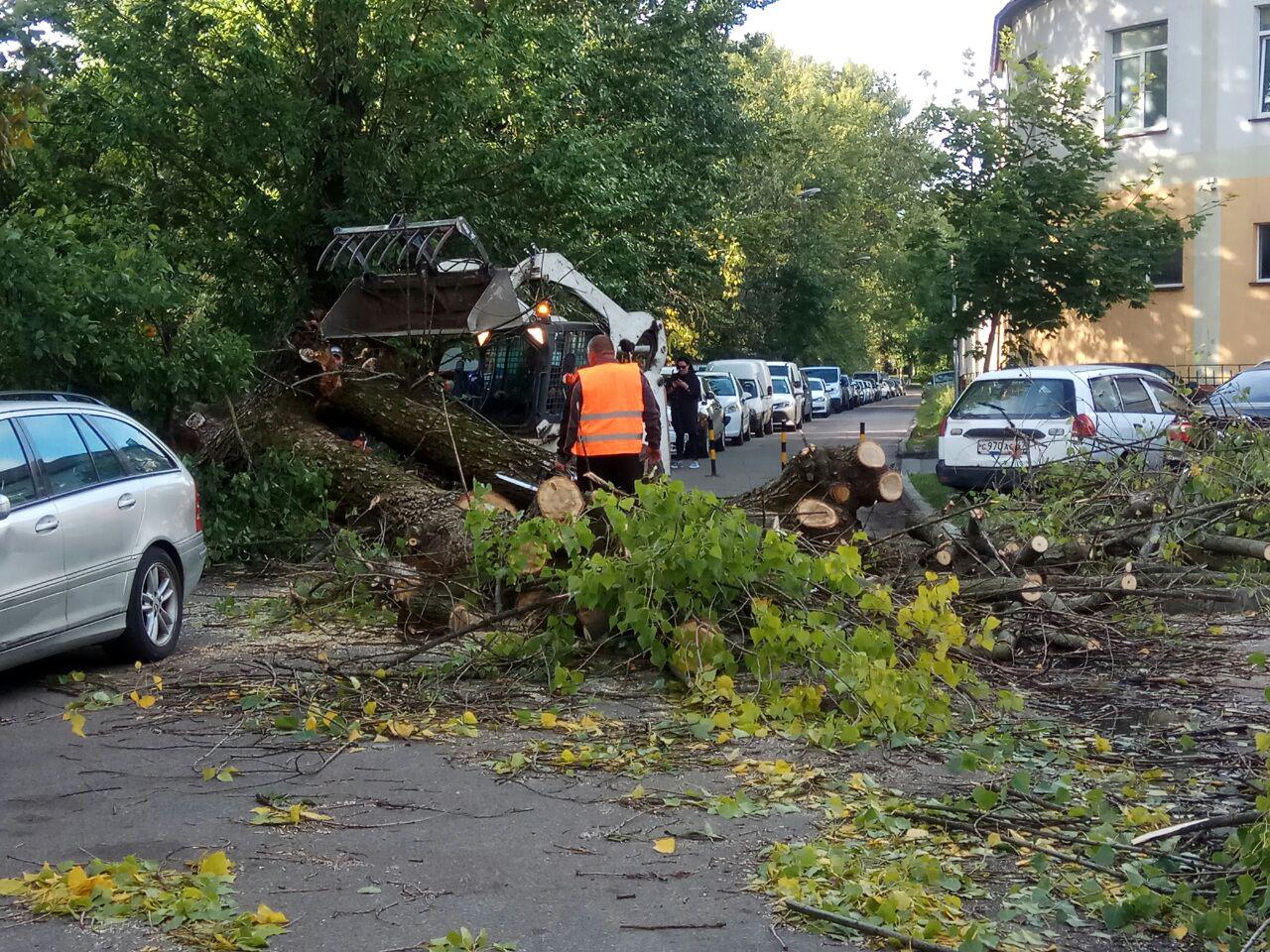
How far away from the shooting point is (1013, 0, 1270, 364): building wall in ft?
98.9

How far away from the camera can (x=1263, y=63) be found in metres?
30.2

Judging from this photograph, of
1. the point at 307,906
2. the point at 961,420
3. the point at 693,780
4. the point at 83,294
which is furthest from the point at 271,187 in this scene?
the point at 307,906

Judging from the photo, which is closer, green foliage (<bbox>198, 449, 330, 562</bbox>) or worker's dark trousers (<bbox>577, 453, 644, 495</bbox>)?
worker's dark trousers (<bbox>577, 453, 644, 495</bbox>)

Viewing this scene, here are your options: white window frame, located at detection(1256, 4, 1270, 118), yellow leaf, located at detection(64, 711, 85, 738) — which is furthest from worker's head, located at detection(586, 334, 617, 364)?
white window frame, located at detection(1256, 4, 1270, 118)

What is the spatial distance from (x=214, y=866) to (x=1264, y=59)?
30.1 meters

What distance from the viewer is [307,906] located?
476cm

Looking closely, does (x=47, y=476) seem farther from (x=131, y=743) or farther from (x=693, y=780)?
(x=693, y=780)

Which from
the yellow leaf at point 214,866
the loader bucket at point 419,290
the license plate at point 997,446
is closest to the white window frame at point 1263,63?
the license plate at point 997,446

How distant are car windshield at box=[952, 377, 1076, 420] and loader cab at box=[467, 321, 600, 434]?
465 cm

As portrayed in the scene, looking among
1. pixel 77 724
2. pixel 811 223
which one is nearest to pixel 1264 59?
pixel 811 223

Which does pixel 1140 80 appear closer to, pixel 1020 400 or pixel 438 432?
pixel 1020 400

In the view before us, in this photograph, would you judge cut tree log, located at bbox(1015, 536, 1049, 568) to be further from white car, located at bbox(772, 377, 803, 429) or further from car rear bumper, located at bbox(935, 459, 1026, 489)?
white car, located at bbox(772, 377, 803, 429)

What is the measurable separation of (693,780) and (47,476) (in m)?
4.07

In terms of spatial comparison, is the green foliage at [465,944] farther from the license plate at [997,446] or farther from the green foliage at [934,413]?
the green foliage at [934,413]
